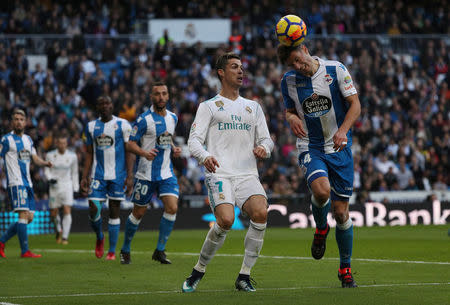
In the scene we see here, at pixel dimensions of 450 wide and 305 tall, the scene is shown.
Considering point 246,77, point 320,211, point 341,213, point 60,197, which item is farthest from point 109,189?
point 246,77

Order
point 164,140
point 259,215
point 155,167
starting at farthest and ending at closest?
point 164,140 < point 155,167 < point 259,215

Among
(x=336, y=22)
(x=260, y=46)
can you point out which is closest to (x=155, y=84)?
(x=260, y=46)

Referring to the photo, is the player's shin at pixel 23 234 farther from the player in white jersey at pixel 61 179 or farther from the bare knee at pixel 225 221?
the bare knee at pixel 225 221

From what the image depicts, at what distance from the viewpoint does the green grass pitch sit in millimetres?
8430

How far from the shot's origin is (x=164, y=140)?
44.5 feet

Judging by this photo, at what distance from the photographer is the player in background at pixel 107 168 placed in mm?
14148

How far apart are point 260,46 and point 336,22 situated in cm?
399

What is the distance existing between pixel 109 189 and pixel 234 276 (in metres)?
3.93

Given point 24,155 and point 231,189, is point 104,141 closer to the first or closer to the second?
point 24,155

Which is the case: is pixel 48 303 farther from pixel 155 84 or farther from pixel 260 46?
pixel 260 46

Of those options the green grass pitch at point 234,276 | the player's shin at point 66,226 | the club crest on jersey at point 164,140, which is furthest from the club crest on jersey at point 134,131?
the player's shin at point 66,226

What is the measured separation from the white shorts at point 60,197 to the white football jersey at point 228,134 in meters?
11.7

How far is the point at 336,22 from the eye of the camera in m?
34.6

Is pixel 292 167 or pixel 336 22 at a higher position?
pixel 336 22
